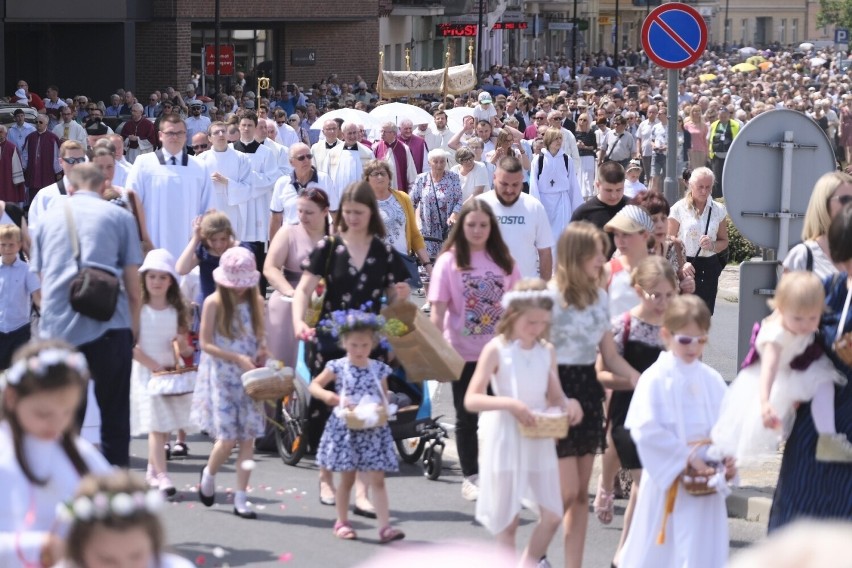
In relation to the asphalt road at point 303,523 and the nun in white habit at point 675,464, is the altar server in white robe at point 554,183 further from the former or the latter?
the nun in white habit at point 675,464

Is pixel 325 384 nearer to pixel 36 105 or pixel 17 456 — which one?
pixel 17 456

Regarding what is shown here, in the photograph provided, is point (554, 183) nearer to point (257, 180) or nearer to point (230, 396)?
point (257, 180)

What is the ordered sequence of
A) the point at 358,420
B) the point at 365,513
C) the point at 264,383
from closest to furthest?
the point at 358,420 → the point at 264,383 → the point at 365,513

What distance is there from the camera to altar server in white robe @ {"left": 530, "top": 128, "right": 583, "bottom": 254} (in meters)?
14.8

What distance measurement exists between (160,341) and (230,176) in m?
5.10

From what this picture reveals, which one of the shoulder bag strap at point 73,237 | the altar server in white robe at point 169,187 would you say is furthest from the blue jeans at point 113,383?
the altar server in white robe at point 169,187

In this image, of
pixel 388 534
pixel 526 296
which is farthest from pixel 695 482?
pixel 388 534

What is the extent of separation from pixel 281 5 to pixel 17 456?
44.1 metres

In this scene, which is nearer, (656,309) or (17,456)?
(17,456)

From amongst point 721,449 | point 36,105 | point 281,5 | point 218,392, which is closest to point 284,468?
point 218,392

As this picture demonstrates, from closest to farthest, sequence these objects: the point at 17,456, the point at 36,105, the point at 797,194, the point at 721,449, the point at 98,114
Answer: the point at 17,456 → the point at 721,449 → the point at 797,194 → the point at 98,114 → the point at 36,105

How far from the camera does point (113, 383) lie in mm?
7582

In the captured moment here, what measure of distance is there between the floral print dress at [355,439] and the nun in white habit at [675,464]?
1.60m

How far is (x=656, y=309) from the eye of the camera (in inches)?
294
